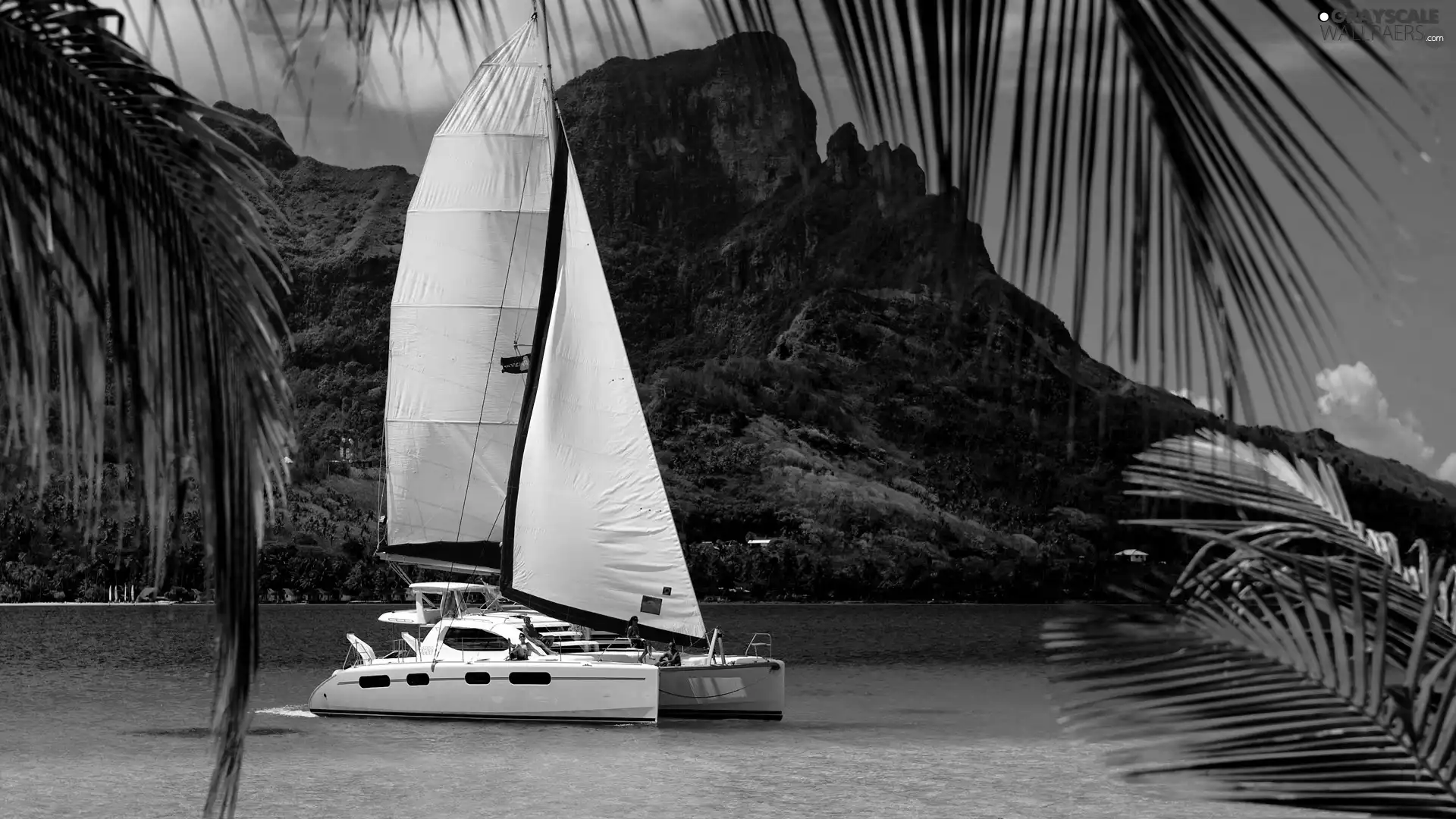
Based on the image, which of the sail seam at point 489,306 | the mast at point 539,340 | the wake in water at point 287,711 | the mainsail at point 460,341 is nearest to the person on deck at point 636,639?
the mast at point 539,340

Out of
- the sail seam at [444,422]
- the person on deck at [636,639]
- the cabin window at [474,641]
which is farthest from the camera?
the sail seam at [444,422]

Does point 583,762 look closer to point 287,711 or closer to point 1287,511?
point 287,711

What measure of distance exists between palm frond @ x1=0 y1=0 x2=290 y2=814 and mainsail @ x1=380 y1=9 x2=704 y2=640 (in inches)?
929

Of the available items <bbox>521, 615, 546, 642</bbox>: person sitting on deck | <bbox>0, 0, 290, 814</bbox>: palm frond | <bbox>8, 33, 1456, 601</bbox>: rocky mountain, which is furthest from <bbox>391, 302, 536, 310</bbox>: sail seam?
<bbox>0, 0, 290, 814</bbox>: palm frond

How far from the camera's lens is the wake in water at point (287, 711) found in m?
40.1

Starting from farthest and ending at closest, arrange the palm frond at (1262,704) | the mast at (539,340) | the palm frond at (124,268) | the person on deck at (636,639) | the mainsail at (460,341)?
the mainsail at (460,341) < the mast at (539,340) < the person on deck at (636,639) < the palm frond at (124,268) < the palm frond at (1262,704)

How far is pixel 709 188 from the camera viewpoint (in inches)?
145

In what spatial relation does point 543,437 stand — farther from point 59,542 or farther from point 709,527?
point 709,527

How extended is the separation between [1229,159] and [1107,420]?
233mm

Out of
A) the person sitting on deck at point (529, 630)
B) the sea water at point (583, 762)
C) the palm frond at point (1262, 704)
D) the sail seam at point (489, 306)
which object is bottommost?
the sea water at point (583, 762)

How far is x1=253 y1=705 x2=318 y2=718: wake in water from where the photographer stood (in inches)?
1578

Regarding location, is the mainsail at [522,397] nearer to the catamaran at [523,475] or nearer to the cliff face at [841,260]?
the catamaran at [523,475]

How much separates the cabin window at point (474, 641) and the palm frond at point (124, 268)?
86.3ft

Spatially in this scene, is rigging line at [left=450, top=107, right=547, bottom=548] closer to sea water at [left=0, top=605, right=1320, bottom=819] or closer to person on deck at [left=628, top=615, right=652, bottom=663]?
person on deck at [left=628, top=615, right=652, bottom=663]
